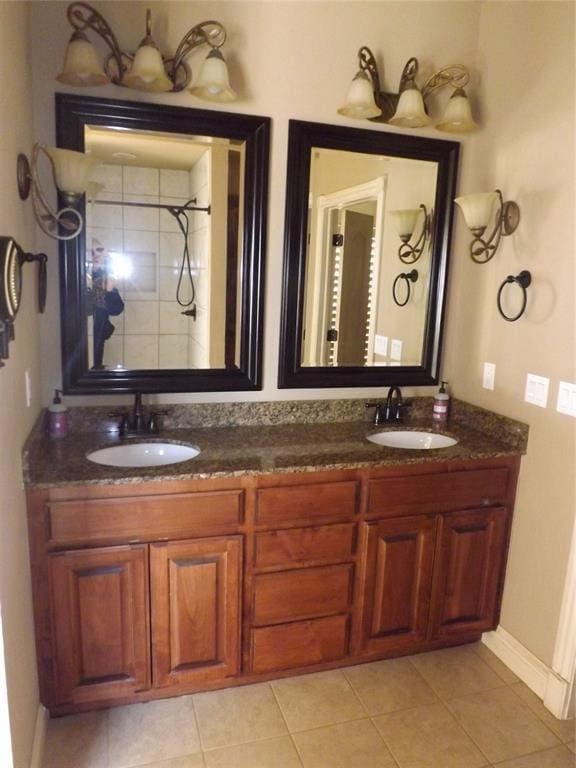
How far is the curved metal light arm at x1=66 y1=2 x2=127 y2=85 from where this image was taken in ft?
6.10

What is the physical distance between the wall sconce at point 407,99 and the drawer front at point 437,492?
4.58 ft

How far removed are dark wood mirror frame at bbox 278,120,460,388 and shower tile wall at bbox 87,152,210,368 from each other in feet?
1.12

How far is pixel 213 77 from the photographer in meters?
1.91

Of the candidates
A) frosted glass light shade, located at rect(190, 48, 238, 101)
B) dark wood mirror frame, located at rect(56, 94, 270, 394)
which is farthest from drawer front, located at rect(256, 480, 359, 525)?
frosted glass light shade, located at rect(190, 48, 238, 101)

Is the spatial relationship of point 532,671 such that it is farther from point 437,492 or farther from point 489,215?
point 489,215

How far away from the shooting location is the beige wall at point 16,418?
135cm

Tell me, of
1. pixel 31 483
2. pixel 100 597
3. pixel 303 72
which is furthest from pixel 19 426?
pixel 303 72

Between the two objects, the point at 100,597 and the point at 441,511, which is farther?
the point at 441,511

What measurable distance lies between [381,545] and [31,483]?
122 cm

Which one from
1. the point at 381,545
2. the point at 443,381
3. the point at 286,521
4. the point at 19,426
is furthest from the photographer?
the point at 443,381

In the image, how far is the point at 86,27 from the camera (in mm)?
1880

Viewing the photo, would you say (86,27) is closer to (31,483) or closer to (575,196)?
(31,483)

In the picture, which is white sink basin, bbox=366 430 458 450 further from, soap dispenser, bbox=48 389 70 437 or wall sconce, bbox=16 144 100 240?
wall sconce, bbox=16 144 100 240

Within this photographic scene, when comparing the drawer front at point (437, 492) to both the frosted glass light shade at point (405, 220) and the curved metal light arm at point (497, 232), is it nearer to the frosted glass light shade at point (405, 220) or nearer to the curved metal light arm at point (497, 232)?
the curved metal light arm at point (497, 232)
